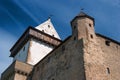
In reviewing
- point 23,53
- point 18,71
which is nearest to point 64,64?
point 18,71

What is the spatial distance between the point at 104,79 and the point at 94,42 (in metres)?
3.33

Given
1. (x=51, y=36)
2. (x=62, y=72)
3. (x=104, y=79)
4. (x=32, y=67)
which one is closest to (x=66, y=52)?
(x=62, y=72)

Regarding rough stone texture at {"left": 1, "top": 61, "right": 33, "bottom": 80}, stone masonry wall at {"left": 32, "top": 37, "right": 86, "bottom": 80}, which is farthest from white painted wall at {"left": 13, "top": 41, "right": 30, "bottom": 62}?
stone masonry wall at {"left": 32, "top": 37, "right": 86, "bottom": 80}

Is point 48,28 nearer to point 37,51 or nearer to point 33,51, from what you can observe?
point 37,51

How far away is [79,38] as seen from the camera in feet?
63.6

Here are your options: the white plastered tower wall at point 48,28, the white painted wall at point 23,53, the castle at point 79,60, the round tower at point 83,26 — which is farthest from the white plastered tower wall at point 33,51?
the round tower at point 83,26

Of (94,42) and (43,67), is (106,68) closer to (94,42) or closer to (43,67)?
(94,42)

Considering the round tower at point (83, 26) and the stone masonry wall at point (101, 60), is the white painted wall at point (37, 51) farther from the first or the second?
the stone masonry wall at point (101, 60)

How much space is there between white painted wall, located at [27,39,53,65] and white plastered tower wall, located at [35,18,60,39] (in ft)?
10.1

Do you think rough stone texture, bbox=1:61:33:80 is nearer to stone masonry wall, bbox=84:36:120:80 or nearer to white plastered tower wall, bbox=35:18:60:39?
white plastered tower wall, bbox=35:18:60:39

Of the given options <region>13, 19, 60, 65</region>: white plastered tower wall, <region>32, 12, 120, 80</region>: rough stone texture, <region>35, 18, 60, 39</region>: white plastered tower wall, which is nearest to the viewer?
<region>32, 12, 120, 80</region>: rough stone texture

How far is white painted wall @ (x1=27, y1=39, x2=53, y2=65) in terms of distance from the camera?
27.9m

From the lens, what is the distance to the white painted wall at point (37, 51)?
2791 cm

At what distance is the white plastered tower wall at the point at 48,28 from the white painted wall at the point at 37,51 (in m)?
3.09
